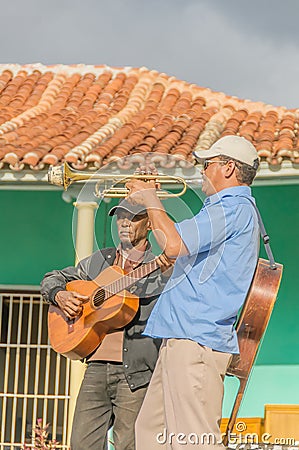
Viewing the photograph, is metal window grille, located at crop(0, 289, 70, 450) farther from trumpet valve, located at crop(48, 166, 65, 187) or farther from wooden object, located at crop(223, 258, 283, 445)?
→ wooden object, located at crop(223, 258, 283, 445)

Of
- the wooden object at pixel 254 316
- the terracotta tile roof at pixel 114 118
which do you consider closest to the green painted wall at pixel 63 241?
the terracotta tile roof at pixel 114 118

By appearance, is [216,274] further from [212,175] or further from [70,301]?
[70,301]

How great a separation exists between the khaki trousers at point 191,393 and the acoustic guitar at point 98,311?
629mm

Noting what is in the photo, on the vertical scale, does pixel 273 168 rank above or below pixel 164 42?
below

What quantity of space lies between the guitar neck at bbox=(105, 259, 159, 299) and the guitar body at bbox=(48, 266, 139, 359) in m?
0.02

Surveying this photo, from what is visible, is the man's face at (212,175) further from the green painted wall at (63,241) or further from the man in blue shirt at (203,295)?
the green painted wall at (63,241)

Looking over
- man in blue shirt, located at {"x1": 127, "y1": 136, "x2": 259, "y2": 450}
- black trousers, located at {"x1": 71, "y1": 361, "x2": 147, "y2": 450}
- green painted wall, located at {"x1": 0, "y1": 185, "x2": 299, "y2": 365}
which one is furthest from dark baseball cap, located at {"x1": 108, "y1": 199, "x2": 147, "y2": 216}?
green painted wall, located at {"x1": 0, "y1": 185, "x2": 299, "y2": 365}

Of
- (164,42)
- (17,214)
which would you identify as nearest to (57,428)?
(17,214)

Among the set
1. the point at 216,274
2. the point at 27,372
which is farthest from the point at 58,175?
the point at 27,372

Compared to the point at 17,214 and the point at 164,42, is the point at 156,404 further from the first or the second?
the point at 164,42

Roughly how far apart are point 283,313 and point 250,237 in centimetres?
460

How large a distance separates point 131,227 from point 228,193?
719 mm

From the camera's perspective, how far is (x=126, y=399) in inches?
178

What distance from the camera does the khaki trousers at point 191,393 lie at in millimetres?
3756
